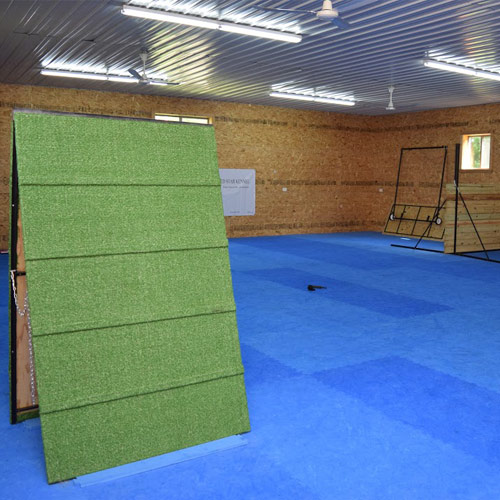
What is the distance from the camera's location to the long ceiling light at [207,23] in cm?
650

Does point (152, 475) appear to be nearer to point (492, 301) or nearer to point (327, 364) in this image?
point (327, 364)

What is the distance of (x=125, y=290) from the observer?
3.10m

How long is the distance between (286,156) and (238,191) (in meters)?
1.90

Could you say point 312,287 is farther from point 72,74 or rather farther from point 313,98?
point 313,98

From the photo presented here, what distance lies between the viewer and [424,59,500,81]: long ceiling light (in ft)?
29.1

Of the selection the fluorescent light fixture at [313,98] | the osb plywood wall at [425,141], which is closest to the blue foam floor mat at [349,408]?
the fluorescent light fixture at [313,98]

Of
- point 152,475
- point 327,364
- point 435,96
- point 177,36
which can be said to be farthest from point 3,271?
point 435,96

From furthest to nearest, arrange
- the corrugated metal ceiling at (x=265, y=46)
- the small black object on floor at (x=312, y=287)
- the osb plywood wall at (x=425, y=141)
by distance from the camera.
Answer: the osb plywood wall at (x=425, y=141), the small black object on floor at (x=312, y=287), the corrugated metal ceiling at (x=265, y=46)

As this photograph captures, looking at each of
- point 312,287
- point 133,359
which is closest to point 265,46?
point 312,287

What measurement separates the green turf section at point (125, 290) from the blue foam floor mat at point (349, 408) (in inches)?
10.1

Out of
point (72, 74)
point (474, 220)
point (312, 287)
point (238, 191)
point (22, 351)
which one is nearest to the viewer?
point (22, 351)

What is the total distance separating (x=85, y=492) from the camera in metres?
2.76

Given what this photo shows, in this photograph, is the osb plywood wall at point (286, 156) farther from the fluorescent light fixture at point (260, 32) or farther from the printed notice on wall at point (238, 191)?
the fluorescent light fixture at point (260, 32)

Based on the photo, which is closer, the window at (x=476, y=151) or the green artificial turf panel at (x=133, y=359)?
the green artificial turf panel at (x=133, y=359)
